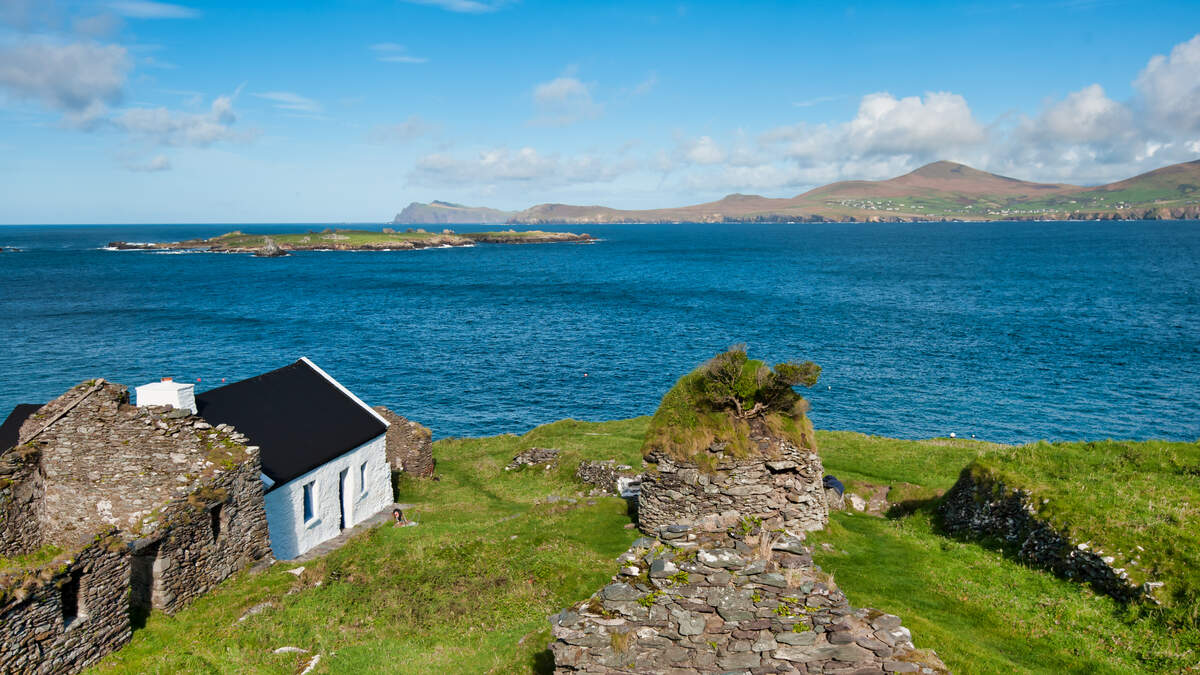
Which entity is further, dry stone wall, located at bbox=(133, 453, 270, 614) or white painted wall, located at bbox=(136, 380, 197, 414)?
white painted wall, located at bbox=(136, 380, 197, 414)

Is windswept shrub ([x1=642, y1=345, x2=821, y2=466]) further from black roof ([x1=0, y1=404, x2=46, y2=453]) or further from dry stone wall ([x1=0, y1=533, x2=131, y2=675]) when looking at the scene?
black roof ([x1=0, y1=404, x2=46, y2=453])

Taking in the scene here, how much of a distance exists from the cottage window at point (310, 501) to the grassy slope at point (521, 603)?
212cm

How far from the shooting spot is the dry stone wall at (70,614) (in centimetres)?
1370

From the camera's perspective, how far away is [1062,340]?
76562mm

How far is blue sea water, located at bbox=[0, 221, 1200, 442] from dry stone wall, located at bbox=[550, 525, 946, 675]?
4032 cm

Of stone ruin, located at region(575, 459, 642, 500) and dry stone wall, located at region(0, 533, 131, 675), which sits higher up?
dry stone wall, located at region(0, 533, 131, 675)

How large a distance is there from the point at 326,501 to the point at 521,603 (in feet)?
→ 33.6

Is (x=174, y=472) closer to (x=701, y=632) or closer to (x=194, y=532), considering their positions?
(x=194, y=532)

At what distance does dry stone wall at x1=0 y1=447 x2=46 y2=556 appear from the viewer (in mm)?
18391

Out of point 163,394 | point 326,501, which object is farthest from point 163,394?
point 326,501

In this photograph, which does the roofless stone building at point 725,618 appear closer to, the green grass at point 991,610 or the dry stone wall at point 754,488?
the green grass at point 991,610

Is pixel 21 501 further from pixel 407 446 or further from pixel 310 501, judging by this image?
pixel 407 446

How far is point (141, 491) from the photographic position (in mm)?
19156

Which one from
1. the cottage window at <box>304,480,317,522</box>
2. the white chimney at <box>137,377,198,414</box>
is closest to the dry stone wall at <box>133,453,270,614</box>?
the cottage window at <box>304,480,317,522</box>
